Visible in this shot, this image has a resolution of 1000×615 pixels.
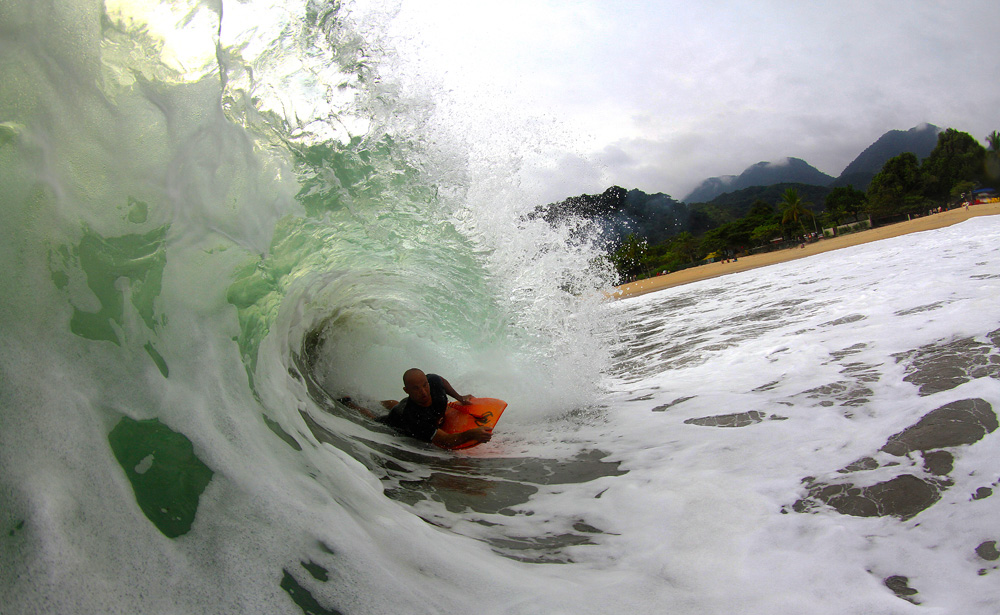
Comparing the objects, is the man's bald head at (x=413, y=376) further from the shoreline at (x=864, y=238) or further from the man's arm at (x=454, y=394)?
the shoreline at (x=864, y=238)

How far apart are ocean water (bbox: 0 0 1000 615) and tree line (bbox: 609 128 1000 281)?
36.8 meters

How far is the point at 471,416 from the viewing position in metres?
4.95

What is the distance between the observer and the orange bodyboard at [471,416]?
4891 mm

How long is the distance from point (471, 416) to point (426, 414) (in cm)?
43

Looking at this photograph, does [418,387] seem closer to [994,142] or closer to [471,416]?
[471,416]

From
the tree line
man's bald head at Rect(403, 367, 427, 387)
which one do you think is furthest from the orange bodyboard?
the tree line

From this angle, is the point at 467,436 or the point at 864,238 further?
the point at 864,238

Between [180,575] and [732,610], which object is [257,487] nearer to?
[180,575]

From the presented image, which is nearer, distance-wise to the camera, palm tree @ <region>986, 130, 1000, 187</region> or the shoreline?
palm tree @ <region>986, 130, 1000, 187</region>

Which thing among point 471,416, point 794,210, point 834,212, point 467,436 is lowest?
point 467,436

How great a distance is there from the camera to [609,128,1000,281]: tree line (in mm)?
40094

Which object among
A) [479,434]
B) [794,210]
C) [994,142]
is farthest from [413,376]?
[794,210]

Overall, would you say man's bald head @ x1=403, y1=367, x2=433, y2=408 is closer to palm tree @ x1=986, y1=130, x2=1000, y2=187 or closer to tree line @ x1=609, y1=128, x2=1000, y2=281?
palm tree @ x1=986, y1=130, x2=1000, y2=187

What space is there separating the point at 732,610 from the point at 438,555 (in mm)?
1244
